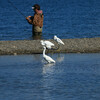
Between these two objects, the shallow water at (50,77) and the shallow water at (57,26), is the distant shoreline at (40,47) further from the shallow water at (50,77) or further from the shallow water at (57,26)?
the shallow water at (57,26)

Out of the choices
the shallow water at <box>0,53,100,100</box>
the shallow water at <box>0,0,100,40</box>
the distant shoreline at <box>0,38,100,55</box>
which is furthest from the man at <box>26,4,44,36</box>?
the shallow water at <box>0,53,100,100</box>

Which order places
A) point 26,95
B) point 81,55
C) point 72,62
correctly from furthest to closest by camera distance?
point 81,55 < point 72,62 < point 26,95

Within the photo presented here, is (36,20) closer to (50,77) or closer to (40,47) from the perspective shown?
(40,47)

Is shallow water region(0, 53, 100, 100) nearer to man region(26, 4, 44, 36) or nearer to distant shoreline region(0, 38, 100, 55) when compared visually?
distant shoreline region(0, 38, 100, 55)

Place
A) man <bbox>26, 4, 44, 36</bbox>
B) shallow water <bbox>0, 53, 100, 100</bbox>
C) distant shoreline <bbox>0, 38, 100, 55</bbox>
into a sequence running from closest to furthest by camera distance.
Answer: shallow water <bbox>0, 53, 100, 100</bbox>
distant shoreline <bbox>0, 38, 100, 55</bbox>
man <bbox>26, 4, 44, 36</bbox>

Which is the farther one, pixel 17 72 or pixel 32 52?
pixel 32 52

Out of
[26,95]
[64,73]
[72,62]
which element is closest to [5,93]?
[26,95]

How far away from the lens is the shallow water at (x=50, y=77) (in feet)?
51.6

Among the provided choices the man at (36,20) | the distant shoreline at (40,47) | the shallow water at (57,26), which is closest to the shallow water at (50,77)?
the distant shoreline at (40,47)

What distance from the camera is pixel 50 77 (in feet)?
61.2

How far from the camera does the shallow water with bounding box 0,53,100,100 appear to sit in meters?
15.7

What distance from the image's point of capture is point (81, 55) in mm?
24109

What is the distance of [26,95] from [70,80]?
9.28ft

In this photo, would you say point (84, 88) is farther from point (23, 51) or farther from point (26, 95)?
point (23, 51)
